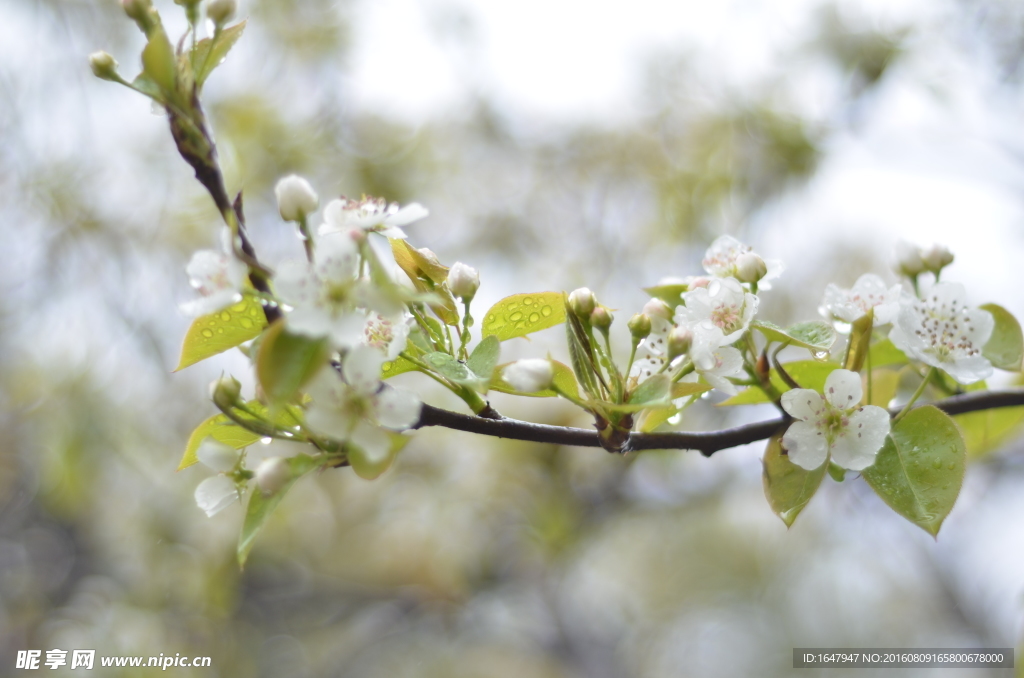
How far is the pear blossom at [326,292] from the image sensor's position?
0.36m

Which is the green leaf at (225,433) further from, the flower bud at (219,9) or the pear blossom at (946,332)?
the pear blossom at (946,332)

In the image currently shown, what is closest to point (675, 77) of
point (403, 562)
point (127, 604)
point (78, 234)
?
point (403, 562)

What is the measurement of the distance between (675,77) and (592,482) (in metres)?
1.82

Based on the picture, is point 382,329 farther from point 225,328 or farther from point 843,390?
point 843,390

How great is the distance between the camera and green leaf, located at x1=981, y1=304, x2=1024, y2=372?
0.70 meters

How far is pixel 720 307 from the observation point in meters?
0.57

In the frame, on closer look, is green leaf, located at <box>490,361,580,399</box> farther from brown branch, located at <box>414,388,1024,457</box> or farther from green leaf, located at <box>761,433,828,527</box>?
green leaf, located at <box>761,433,828,527</box>

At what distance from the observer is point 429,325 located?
54 centimetres

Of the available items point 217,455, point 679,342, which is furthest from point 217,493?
point 679,342

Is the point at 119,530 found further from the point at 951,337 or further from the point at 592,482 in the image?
the point at 951,337

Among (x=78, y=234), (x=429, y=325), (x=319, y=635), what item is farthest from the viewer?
(x=319, y=635)

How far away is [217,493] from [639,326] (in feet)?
1.22

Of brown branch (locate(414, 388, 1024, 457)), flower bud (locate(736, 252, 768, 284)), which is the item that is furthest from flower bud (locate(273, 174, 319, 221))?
flower bud (locate(736, 252, 768, 284))

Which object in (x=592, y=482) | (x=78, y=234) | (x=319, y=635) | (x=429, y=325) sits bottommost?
(x=319, y=635)
